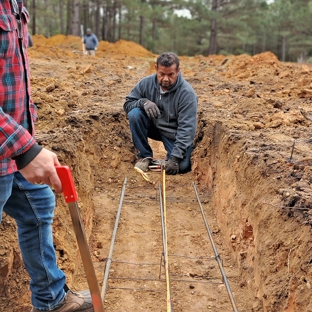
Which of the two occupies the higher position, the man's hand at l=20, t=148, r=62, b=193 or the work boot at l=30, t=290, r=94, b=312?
the man's hand at l=20, t=148, r=62, b=193

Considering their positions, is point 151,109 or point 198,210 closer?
point 198,210

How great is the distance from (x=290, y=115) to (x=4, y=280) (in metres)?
4.12

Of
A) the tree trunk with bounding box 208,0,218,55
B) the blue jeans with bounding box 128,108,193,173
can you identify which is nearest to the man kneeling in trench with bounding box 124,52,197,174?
the blue jeans with bounding box 128,108,193,173

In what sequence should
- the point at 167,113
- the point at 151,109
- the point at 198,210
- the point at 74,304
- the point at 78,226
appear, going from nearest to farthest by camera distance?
the point at 78,226 < the point at 74,304 < the point at 198,210 < the point at 151,109 < the point at 167,113

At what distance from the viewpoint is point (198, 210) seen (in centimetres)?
477

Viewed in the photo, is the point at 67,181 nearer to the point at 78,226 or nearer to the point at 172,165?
the point at 78,226

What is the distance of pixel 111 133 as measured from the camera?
5.79m

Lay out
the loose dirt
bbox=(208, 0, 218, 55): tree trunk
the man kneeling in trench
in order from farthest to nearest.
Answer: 1. bbox=(208, 0, 218, 55): tree trunk
2. the man kneeling in trench
3. the loose dirt

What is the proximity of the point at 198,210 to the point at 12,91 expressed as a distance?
11.0 feet

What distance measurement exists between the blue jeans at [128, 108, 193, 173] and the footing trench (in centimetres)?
52

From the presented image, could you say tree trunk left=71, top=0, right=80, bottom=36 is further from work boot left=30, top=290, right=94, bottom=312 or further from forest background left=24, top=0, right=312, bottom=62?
work boot left=30, top=290, right=94, bottom=312

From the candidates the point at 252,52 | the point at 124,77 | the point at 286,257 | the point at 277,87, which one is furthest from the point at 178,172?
the point at 252,52

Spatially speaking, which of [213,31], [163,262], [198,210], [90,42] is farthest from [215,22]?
[163,262]

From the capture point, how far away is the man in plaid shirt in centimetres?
161
